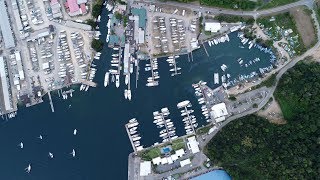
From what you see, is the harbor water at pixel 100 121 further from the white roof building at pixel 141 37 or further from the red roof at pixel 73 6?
the red roof at pixel 73 6

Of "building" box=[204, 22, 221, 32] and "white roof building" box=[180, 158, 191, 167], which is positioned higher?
"building" box=[204, 22, 221, 32]

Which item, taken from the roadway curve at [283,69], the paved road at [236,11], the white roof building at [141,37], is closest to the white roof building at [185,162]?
the roadway curve at [283,69]

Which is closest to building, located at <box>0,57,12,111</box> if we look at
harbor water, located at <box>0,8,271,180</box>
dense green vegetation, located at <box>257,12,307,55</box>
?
harbor water, located at <box>0,8,271,180</box>

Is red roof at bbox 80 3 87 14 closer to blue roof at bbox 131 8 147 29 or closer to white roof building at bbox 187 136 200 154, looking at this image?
blue roof at bbox 131 8 147 29

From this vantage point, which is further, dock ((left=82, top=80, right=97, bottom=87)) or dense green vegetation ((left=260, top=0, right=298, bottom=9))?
dock ((left=82, top=80, right=97, bottom=87))

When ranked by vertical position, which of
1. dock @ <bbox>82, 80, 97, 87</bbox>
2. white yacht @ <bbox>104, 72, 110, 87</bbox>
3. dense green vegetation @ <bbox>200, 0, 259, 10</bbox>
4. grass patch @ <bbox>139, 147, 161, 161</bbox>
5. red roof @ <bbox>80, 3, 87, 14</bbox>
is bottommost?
grass patch @ <bbox>139, 147, 161, 161</bbox>

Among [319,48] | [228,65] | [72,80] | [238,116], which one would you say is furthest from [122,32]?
[319,48]

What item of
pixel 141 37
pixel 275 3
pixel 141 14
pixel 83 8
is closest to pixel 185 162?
pixel 141 37
